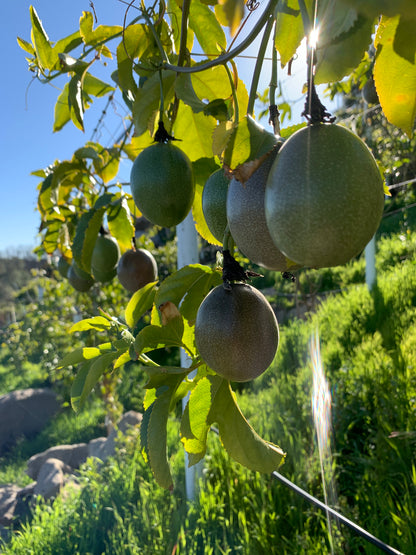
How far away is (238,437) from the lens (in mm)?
567

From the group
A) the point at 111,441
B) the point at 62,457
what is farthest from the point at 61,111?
the point at 62,457

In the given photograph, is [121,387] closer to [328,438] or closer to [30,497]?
[30,497]

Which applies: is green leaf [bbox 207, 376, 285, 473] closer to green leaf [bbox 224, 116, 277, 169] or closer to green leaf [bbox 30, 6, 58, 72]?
green leaf [bbox 224, 116, 277, 169]

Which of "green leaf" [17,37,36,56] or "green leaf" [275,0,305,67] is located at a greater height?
"green leaf" [17,37,36,56]

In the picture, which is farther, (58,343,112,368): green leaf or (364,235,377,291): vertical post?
(364,235,377,291): vertical post

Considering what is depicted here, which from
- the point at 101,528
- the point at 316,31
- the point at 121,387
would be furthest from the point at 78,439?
the point at 316,31

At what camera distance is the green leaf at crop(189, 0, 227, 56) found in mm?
693

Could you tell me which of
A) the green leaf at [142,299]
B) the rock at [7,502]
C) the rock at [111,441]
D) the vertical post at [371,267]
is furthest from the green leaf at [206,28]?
the vertical post at [371,267]

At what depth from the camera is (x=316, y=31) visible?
32cm

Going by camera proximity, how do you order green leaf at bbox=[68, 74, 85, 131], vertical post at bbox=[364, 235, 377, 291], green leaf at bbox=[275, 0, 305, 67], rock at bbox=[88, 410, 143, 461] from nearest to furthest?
green leaf at bbox=[275, 0, 305, 67] < green leaf at bbox=[68, 74, 85, 131] < rock at bbox=[88, 410, 143, 461] < vertical post at bbox=[364, 235, 377, 291]

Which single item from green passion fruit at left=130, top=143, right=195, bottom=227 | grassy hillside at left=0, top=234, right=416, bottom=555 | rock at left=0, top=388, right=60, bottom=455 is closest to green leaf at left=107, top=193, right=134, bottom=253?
green passion fruit at left=130, top=143, right=195, bottom=227

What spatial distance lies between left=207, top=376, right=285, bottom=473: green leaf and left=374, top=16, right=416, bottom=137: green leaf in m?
0.38

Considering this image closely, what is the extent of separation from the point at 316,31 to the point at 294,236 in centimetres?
16

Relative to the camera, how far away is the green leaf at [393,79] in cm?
36
